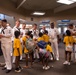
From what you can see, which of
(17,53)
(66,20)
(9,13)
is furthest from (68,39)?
(66,20)

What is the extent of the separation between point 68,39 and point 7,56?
245cm

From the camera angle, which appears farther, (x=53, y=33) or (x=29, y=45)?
(x=53, y=33)

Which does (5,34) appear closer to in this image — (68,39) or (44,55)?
(44,55)

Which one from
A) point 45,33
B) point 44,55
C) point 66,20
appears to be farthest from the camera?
point 66,20

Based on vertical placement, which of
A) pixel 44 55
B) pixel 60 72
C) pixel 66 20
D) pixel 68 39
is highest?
pixel 66 20

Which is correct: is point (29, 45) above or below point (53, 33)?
below

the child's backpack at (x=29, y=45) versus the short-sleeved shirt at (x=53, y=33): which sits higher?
the short-sleeved shirt at (x=53, y=33)

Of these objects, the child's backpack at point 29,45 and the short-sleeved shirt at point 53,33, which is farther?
the short-sleeved shirt at point 53,33

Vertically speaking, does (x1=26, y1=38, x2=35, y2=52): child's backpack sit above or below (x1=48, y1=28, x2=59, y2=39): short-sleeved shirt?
below

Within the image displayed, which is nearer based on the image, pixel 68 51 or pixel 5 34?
pixel 5 34

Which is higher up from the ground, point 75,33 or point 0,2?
point 0,2

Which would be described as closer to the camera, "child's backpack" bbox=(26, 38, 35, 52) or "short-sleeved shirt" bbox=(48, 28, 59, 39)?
"child's backpack" bbox=(26, 38, 35, 52)

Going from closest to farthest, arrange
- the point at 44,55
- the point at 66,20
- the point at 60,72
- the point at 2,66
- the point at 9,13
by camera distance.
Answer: the point at 60,72 → the point at 44,55 → the point at 2,66 → the point at 9,13 → the point at 66,20

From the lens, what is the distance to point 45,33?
690cm
